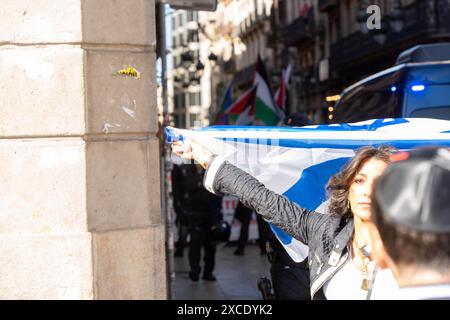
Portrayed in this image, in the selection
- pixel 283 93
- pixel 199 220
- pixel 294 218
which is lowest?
pixel 199 220

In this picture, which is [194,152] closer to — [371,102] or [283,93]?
[371,102]

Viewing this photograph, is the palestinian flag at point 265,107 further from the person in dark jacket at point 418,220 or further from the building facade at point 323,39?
the person in dark jacket at point 418,220

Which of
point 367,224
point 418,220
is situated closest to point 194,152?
point 367,224

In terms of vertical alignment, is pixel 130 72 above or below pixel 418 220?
above

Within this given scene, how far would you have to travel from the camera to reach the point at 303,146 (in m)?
4.97

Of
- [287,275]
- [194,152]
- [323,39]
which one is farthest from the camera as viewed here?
[323,39]

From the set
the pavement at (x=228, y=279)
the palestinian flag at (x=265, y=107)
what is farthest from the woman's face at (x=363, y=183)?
the palestinian flag at (x=265, y=107)

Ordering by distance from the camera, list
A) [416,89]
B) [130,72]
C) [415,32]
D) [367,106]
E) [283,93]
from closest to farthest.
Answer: [130,72], [416,89], [367,106], [283,93], [415,32]

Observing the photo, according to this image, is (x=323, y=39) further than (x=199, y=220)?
Yes

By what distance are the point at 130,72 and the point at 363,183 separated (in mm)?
1885

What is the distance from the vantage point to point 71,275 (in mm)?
5035

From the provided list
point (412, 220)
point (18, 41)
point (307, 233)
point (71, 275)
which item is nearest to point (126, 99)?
point (18, 41)

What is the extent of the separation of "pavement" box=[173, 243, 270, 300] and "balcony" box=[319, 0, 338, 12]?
24.7 m

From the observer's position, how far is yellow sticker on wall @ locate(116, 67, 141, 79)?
5211mm
